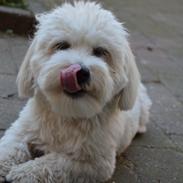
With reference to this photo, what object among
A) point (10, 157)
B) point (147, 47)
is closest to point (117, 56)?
point (10, 157)

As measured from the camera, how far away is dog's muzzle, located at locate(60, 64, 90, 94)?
3207 millimetres

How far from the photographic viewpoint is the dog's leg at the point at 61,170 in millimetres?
3404

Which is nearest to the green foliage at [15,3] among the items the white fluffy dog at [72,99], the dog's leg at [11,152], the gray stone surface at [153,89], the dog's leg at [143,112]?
the gray stone surface at [153,89]

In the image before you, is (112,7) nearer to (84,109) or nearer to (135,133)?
(135,133)

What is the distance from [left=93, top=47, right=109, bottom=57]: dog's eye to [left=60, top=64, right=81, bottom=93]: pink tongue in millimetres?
273

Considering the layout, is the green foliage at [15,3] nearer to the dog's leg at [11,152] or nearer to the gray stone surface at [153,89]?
the gray stone surface at [153,89]

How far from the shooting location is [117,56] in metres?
3.52

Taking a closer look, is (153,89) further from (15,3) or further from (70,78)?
(70,78)

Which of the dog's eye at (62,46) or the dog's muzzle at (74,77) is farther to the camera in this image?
the dog's eye at (62,46)

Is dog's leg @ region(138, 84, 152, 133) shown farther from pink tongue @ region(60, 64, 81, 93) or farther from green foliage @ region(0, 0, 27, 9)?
green foliage @ region(0, 0, 27, 9)

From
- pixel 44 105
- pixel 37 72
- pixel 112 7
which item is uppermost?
pixel 37 72

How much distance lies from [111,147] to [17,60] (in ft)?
9.02

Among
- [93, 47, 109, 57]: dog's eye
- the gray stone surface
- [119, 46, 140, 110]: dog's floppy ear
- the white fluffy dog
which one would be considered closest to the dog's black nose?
the white fluffy dog

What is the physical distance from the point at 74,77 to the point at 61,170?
2.13 ft
